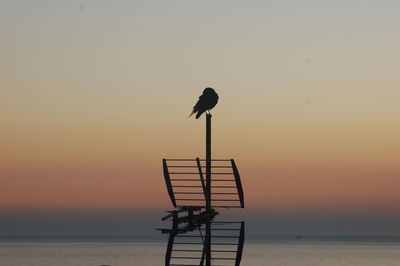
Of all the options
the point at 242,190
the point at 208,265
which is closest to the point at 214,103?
the point at 242,190

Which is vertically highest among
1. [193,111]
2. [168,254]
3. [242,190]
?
[193,111]

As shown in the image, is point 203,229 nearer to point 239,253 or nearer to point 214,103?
point 239,253

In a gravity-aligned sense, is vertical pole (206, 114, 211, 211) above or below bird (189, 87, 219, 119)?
below

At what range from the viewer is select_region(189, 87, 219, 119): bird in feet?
134

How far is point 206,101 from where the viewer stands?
134ft

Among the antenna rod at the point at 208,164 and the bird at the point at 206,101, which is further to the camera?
the bird at the point at 206,101

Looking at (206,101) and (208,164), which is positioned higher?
(206,101)

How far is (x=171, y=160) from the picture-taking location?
39.5m

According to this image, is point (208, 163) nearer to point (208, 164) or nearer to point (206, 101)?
point (208, 164)

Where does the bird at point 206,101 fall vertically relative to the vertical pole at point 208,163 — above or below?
above

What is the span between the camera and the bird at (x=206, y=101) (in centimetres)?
4078

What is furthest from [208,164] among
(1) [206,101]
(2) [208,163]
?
(1) [206,101]

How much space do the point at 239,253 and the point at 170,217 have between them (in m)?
3.32

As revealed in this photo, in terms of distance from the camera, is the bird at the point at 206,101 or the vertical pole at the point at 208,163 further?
the bird at the point at 206,101
